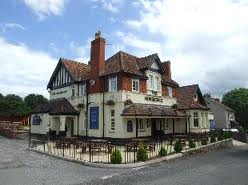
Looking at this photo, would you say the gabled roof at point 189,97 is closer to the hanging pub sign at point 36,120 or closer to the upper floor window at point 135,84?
the upper floor window at point 135,84

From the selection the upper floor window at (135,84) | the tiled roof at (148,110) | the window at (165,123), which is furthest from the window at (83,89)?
the window at (165,123)

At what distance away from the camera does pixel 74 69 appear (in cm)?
3244

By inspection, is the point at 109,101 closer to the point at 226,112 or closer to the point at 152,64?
the point at 152,64

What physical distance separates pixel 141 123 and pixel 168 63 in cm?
966

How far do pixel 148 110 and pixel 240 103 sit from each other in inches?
2040

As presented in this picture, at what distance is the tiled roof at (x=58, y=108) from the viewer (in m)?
29.3

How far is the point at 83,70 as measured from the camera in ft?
109

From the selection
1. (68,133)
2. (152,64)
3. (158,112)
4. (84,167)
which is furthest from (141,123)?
(84,167)

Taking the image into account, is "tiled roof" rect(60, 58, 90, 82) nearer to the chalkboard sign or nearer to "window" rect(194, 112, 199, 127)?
the chalkboard sign

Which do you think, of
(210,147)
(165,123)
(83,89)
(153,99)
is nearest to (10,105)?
(83,89)

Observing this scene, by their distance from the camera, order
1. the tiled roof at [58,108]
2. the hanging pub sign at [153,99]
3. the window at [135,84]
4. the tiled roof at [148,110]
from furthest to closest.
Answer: the tiled roof at [58,108] < the hanging pub sign at [153,99] < the window at [135,84] < the tiled roof at [148,110]

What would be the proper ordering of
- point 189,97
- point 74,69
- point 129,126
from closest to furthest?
point 129,126 → point 74,69 → point 189,97

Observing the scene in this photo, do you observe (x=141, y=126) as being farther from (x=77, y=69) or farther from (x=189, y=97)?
(x=189, y=97)

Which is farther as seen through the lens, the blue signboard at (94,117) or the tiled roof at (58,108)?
the tiled roof at (58,108)
